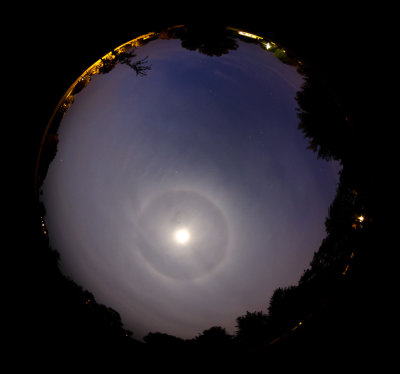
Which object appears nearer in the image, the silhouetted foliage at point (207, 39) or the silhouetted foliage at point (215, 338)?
the silhouetted foliage at point (207, 39)

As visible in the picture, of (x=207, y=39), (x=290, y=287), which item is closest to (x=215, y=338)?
(x=290, y=287)

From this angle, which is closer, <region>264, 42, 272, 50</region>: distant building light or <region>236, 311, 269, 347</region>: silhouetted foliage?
<region>264, 42, 272, 50</region>: distant building light

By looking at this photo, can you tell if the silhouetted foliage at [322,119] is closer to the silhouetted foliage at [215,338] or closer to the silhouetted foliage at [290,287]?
the silhouetted foliage at [290,287]

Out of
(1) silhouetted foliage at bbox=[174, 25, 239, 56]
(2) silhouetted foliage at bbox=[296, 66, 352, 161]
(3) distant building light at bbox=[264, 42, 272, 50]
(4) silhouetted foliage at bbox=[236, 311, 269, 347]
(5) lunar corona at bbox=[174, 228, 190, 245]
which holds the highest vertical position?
(1) silhouetted foliage at bbox=[174, 25, 239, 56]

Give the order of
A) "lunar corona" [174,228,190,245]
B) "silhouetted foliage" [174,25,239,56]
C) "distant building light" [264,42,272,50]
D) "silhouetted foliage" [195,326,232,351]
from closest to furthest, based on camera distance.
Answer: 1. "distant building light" [264,42,272,50]
2. "silhouetted foliage" [174,25,239,56]
3. "silhouetted foliage" [195,326,232,351]
4. "lunar corona" [174,228,190,245]

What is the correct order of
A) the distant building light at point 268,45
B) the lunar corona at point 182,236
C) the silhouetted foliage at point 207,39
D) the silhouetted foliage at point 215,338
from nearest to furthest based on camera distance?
the distant building light at point 268,45, the silhouetted foliage at point 207,39, the silhouetted foliage at point 215,338, the lunar corona at point 182,236

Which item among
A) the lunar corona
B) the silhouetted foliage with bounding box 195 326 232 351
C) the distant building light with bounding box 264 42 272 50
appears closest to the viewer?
the distant building light with bounding box 264 42 272 50

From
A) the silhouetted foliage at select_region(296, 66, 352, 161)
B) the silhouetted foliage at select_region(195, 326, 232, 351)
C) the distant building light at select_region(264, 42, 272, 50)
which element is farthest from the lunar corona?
the distant building light at select_region(264, 42, 272, 50)

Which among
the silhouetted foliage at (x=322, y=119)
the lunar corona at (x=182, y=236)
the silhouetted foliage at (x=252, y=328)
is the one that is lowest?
the silhouetted foliage at (x=252, y=328)

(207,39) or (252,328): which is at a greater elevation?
(207,39)

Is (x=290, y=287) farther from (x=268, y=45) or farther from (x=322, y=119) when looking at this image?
(x=268, y=45)

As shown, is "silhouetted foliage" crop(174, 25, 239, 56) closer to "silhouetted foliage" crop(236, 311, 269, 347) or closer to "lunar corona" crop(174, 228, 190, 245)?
"lunar corona" crop(174, 228, 190, 245)

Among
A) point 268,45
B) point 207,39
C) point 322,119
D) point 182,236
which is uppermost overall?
point 207,39

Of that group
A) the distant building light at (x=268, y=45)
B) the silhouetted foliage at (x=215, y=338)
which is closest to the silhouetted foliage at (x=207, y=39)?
the distant building light at (x=268, y=45)
